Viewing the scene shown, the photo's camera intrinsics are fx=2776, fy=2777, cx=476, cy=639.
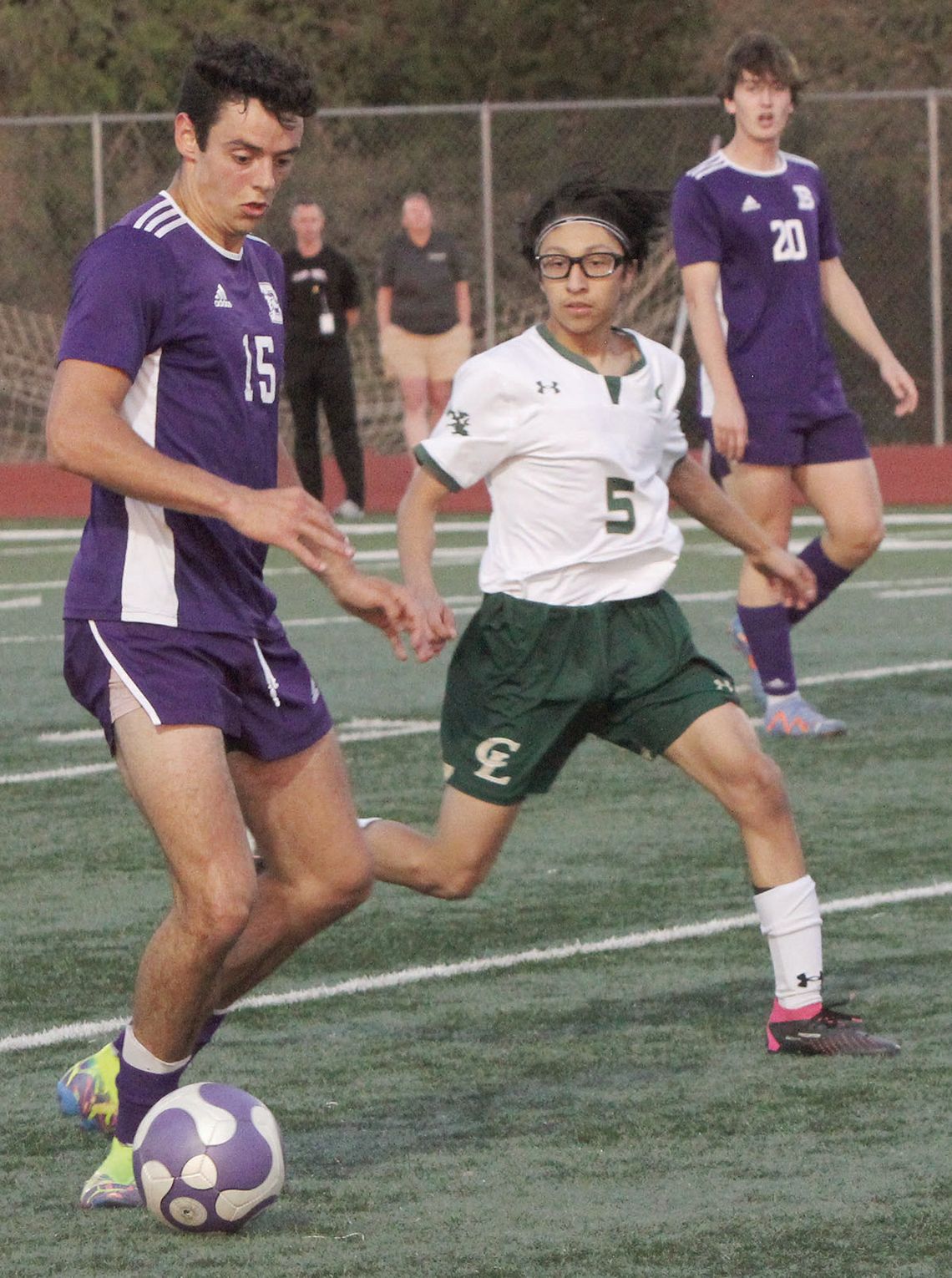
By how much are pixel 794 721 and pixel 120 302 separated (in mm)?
5638

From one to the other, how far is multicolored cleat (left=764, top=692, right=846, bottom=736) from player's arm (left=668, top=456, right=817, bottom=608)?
12.0ft

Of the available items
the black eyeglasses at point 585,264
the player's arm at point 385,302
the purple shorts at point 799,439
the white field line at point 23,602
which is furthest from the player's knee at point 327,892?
the player's arm at point 385,302

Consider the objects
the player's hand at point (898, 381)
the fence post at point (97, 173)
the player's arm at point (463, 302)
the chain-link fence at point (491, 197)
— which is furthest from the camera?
the chain-link fence at point (491, 197)

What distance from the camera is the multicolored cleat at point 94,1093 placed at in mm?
5176

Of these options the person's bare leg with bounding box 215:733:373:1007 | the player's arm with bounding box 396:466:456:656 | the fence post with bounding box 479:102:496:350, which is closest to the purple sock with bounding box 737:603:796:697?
the player's arm with bounding box 396:466:456:656

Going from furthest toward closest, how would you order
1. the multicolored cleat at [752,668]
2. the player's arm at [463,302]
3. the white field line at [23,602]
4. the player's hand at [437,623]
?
the player's arm at [463,302], the white field line at [23,602], the multicolored cleat at [752,668], the player's hand at [437,623]

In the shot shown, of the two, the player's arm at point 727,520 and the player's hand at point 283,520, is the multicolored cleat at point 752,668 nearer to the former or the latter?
the player's arm at point 727,520

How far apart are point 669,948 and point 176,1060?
7.25ft

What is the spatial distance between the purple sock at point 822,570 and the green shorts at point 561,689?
3.69 meters

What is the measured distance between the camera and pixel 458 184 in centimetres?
2227

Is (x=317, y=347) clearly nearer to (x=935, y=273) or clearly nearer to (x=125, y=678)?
(x=935, y=273)

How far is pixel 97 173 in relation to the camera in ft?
68.6

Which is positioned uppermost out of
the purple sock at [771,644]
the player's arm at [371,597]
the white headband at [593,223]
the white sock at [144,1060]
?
the white headband at [593,223]

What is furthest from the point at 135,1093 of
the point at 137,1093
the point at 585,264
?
the point at 585,264
